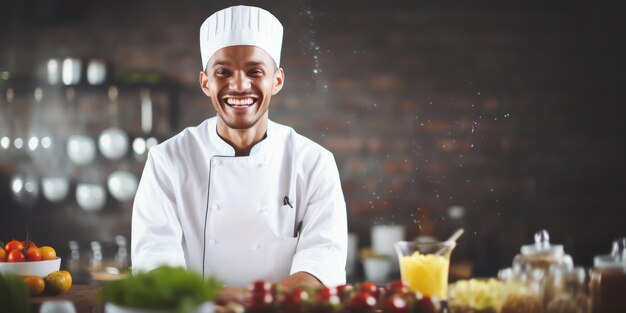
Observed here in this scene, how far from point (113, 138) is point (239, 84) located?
191 centimetres

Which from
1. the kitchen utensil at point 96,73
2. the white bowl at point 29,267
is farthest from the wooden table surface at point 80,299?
the kitchen utensil at point 96,73

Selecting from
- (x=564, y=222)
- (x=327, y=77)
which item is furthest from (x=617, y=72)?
(x=327, y=77)

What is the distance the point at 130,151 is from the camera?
4105 millimetres

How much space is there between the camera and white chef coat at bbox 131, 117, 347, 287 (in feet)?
7.97

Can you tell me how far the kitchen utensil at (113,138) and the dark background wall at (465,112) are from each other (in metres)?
0.10

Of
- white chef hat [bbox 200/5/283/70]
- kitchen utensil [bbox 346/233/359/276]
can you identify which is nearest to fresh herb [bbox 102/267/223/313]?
white chef hat [bbox 200/5/283/70]

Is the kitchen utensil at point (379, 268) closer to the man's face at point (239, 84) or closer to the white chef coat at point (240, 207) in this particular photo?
the white chef coat at point (240, 207)

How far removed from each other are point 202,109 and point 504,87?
5.57 feet

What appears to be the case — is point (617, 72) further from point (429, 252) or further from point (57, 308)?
point (57, 308)

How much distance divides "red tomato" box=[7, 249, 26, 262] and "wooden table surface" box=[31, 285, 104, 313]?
0.16 meters

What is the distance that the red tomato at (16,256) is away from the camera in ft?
7.04

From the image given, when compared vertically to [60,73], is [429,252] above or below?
below

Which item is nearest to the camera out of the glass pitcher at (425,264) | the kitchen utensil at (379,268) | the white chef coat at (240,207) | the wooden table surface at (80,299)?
the glass pitcher at (425,264)

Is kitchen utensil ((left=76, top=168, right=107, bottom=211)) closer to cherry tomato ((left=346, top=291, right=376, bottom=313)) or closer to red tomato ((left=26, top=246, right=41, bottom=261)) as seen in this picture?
red tomato ((left=26, top=246, right=41, bottom=261))
